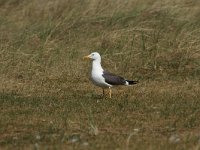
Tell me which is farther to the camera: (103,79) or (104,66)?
(104,66)

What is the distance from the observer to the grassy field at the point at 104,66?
815 cm

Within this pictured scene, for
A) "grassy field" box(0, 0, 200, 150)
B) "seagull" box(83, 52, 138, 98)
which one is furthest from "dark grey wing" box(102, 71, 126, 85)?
"grassy field" box(0, 0, 200, 150)

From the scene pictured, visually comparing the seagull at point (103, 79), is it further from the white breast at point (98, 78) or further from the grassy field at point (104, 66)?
the grassy field at point (104, 66)

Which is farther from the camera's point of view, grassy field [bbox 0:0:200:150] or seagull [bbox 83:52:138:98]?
seagull [bbox 83:52:138:98]

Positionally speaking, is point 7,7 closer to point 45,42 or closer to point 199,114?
point 45,42

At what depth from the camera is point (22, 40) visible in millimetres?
14172

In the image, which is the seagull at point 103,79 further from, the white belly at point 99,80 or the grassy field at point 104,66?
the grassy field at point 104,66

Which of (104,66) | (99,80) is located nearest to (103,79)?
(99,80)

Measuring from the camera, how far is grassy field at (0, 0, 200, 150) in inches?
321

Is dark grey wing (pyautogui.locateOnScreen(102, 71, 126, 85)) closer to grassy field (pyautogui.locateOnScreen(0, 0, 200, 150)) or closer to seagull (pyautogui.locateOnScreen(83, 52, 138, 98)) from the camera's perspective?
seagull (pyautogui.locateOnScreen(83, 52, 138, 98))

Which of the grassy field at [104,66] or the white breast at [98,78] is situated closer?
the grassy field at [104,66]

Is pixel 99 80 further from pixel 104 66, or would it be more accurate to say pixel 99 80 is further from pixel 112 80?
pixel 104 66

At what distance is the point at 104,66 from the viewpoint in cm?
1324

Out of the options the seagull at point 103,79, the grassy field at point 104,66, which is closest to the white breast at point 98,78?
the seagull at point 103,79
